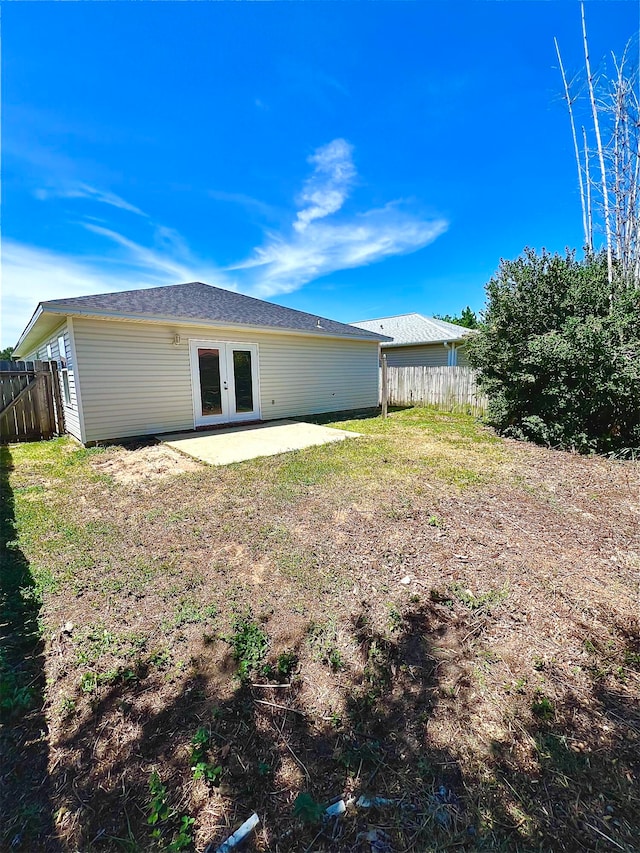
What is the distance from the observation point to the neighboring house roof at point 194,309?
6.87 meters

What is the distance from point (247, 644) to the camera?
83.1 inches

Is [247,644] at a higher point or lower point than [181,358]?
lower

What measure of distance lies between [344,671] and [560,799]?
981 mm

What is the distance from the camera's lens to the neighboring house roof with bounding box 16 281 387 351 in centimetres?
687

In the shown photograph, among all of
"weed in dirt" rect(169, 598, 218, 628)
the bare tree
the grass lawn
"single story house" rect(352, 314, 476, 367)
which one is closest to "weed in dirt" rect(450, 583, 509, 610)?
the grass lawn

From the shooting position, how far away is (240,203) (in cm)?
1013

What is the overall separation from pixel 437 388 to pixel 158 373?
28.3ft

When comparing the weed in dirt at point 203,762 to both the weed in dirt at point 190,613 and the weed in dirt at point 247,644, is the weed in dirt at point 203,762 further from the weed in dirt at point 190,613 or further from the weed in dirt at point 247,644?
the weed in dirt at point 190,613

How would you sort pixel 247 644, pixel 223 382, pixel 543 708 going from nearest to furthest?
pixel 543 708
pixel 247 644
pixel 223 382

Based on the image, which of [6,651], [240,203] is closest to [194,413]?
[240,203]

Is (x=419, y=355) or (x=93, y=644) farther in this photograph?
(x=419, y=355)

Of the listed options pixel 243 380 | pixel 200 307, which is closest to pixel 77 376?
pixel 200 307

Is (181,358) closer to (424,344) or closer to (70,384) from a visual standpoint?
(70,384)

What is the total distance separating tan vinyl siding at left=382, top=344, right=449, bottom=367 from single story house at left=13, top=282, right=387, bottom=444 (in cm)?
661
